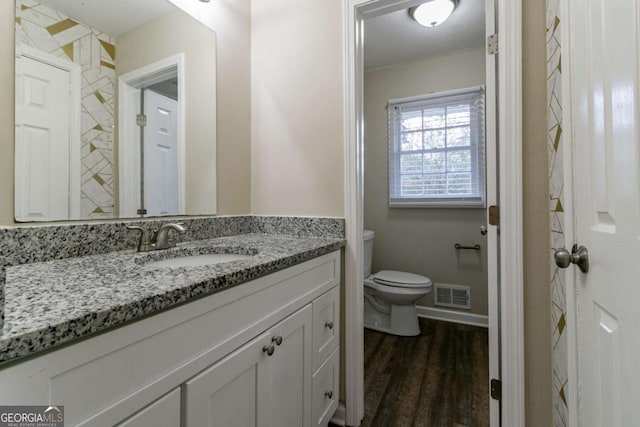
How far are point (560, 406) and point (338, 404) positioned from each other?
2.87ft

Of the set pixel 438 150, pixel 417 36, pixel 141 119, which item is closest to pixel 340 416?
pixel 141 119

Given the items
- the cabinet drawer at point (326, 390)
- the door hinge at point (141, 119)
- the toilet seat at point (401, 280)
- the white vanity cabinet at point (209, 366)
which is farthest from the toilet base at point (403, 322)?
the door hinge at point (141, 119)

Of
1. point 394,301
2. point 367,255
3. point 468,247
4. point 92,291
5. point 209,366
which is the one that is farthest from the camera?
point 367,255

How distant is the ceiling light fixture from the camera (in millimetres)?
1876

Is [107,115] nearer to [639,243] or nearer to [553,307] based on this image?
[639,243]

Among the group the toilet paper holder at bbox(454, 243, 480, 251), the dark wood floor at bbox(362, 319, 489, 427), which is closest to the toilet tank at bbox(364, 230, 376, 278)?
the dark wood floor at bbox(362, 319, 489, 427)

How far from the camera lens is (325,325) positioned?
123 cm

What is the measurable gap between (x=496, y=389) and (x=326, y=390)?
2.27 feet

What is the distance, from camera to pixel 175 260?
43.9 inches

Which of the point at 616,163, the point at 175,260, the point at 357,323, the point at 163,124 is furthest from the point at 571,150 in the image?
the point at 163,124

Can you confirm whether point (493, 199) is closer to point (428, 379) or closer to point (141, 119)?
point (428, 379)

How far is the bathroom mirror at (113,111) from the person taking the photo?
0.87 meters

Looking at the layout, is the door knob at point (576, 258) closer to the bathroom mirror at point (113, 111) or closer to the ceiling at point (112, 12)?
the bathroom mirror at point (113, 111)

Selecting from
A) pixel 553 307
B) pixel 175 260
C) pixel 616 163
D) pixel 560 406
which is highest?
pixel 616 163
